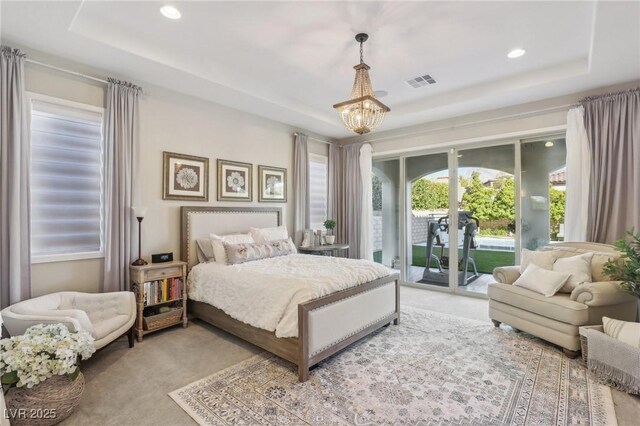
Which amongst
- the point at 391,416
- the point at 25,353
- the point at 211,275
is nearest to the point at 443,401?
the point at 391,416

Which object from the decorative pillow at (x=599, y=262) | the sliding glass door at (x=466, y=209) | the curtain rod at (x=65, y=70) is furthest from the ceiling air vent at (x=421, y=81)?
the curtain rod at (x=65, y=70)

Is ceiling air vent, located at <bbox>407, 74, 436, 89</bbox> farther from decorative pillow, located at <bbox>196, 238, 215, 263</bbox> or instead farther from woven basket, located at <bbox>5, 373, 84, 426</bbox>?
woven basket, located at <bbox>5, 373, 84, 426</bbox>

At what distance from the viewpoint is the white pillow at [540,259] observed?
134 inches

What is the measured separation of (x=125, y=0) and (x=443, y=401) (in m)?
3.86

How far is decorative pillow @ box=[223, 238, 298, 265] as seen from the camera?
3.61 m

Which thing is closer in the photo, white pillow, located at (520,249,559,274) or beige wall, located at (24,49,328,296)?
beige wall, located at (24,49,328,296)

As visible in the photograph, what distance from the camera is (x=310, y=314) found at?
2.52m

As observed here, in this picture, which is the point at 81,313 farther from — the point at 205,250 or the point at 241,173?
the point at 241,173

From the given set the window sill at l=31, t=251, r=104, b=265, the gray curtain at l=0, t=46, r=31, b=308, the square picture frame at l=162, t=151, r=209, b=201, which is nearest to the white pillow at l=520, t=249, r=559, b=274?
the square picture frame at l=162, t=151, r=209, b=201

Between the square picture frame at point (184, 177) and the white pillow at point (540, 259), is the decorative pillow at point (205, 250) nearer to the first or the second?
the square picture frame at point (184, 177)

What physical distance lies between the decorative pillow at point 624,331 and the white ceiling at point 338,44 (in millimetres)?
2357

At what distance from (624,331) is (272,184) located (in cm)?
431

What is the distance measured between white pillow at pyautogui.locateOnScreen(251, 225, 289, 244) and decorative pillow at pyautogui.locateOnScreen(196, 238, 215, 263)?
63 centimetres

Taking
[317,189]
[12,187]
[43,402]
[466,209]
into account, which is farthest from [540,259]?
[12,187]
